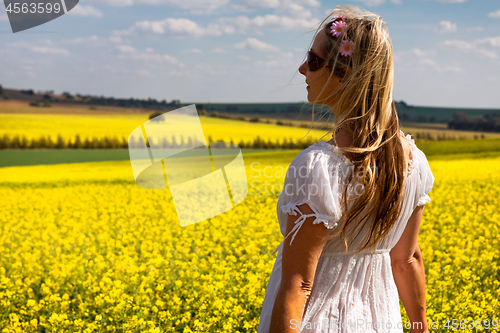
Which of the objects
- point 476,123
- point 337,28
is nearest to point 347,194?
point 337,28

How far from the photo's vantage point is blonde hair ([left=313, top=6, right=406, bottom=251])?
113cm

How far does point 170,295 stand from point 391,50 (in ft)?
11.0

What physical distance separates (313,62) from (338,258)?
1.98 ft

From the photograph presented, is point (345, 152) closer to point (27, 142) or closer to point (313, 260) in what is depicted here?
point (313, 260)

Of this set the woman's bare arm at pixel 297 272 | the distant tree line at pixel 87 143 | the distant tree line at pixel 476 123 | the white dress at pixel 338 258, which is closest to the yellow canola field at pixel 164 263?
the white dress at pixel 338 258

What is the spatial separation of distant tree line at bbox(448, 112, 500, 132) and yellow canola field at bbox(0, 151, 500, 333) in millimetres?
24321

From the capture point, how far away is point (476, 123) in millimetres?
31438

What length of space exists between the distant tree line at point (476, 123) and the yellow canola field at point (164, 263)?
79.8ft

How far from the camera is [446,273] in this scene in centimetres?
434

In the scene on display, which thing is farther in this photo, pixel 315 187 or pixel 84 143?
pixel 84 143

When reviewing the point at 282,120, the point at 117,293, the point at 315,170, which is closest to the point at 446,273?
the point at 117,293

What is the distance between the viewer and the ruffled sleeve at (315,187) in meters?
1.10

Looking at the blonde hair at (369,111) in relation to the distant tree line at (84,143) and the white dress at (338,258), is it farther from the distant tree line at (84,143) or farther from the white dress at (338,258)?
the distant tree line at (84,143)

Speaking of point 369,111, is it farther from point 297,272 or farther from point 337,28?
point 297,272
